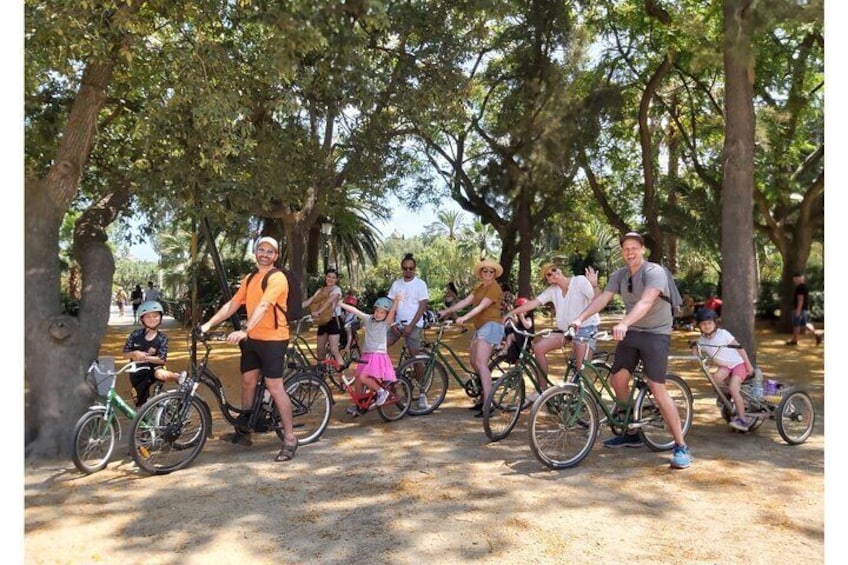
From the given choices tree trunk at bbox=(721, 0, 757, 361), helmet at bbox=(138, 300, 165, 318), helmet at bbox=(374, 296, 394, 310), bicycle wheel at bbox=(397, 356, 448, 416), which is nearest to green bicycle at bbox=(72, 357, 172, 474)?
helmet at bbox=(138, 300, 165, 318)

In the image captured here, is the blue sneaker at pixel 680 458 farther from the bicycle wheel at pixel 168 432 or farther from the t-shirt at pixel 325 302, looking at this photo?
the t-shirt at pixel 325 302

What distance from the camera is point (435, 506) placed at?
4520 millimetres

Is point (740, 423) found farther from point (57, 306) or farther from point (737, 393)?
point (57, 306)

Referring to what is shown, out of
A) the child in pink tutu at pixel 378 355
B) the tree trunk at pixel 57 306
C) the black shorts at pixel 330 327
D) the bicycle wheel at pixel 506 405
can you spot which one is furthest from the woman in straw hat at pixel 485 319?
the tree trunk at pixel 57 306

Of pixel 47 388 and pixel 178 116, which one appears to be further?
pixel 178 116

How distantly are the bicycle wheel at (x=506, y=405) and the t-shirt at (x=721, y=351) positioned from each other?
1.84 meters

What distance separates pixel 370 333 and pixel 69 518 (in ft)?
10.8

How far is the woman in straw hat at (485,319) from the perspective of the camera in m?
6.81

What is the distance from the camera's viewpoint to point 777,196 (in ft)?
58.2

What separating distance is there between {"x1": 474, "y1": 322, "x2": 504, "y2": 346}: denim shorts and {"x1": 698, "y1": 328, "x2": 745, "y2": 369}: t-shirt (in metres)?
2.01

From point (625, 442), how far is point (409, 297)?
2.94 meters

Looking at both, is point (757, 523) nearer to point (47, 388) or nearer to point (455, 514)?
point (455, 514)

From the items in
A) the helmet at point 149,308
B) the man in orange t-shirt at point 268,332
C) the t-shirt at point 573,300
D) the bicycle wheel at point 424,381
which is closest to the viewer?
the man in orange t-shirt at point 268,332

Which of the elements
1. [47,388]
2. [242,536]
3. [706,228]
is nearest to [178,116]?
[47,388]
